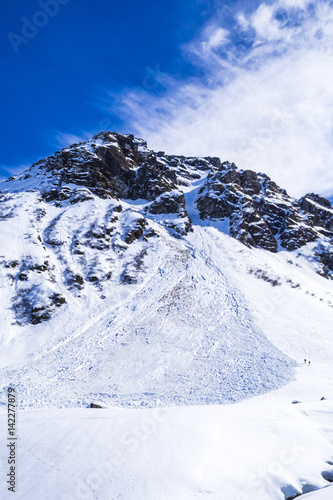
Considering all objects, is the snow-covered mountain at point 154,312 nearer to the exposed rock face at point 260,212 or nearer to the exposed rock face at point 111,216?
the exposed rock face at point 111,216

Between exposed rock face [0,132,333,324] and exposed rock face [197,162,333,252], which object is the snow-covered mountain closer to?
exposed rock face [0,132,333,324]

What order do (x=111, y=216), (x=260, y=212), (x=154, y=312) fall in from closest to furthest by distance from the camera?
(x=154, y=312), (x=111, y=216), (x=260, y=212)

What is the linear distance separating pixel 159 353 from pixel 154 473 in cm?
2010

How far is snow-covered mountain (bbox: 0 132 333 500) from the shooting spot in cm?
1267

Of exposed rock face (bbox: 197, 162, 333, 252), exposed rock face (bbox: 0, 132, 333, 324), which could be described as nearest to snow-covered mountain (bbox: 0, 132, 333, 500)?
exposed rock face (bbox: 0, 132, 333, 324)

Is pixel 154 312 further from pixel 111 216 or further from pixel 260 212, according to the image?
pixel 260 212

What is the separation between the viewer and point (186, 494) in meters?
6.86

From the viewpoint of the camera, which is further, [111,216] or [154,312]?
[111,216]

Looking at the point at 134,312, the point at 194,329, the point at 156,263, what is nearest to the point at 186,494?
the point at 194,329

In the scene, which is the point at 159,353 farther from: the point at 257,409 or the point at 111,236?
the point at 111,236

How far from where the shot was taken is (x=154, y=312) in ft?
112

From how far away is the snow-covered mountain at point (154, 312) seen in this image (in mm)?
12672

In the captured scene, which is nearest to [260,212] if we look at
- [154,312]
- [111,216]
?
[111,216]

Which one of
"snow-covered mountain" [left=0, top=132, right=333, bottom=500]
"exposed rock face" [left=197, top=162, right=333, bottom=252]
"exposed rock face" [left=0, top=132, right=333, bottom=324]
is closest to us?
"snow-covered mountain" [left=0, top=132, right=333, bottom=500]
